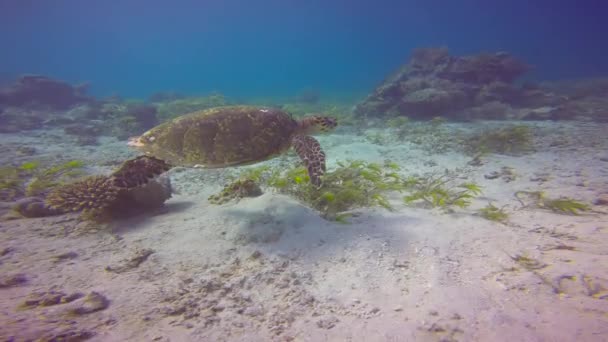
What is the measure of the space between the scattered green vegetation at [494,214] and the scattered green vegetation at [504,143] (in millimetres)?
4693

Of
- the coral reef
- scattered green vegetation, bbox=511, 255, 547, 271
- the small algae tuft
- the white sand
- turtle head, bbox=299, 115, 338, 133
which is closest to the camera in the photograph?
the white sand

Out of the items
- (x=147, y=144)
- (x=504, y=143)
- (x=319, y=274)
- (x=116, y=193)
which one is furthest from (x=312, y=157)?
(x=504, y=143)

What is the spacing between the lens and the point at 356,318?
230 centimetres

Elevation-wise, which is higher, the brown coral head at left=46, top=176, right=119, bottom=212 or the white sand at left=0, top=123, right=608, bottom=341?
the brown coral head at left=46, top=176, right=119, bottom=212

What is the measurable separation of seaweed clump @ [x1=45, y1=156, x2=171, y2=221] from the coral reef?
885 inches

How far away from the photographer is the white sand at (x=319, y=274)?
6.92 ft

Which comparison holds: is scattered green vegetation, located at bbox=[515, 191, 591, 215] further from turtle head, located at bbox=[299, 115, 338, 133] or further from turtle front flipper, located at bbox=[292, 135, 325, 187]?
turtle head, located at bbox=[299, 115, 338, 133]

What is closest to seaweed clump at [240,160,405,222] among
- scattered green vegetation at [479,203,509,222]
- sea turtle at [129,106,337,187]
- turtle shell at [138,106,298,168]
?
sea turtle at [129,106,337,187]

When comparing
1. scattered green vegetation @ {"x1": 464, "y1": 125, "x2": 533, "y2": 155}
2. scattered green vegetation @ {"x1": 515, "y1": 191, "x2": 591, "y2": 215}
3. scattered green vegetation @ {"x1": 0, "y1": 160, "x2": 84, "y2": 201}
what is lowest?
scattered green vegetation @ {"x1": 515, "y1": 191, "x2": 591, "y2": 215}

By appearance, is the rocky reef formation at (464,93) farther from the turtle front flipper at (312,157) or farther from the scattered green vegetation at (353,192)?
the turtle front flipper at (312,157)

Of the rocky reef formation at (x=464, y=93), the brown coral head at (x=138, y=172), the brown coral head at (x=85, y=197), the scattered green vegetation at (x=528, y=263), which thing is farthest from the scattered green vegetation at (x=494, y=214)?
the rocky reef formation at (x=464, y=93)

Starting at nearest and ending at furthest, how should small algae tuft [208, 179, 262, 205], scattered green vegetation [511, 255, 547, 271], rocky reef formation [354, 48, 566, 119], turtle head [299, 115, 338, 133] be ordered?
scattered green vegetation [511, 255, 547, 271] < small algae tuft [208, 179, 262, 205] < turtle head [299, 115, 338, 133] < rocky reef formation [354, 48, 566, 119]

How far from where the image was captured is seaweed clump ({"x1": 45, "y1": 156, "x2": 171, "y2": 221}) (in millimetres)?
4531

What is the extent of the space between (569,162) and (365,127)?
8.46 m
